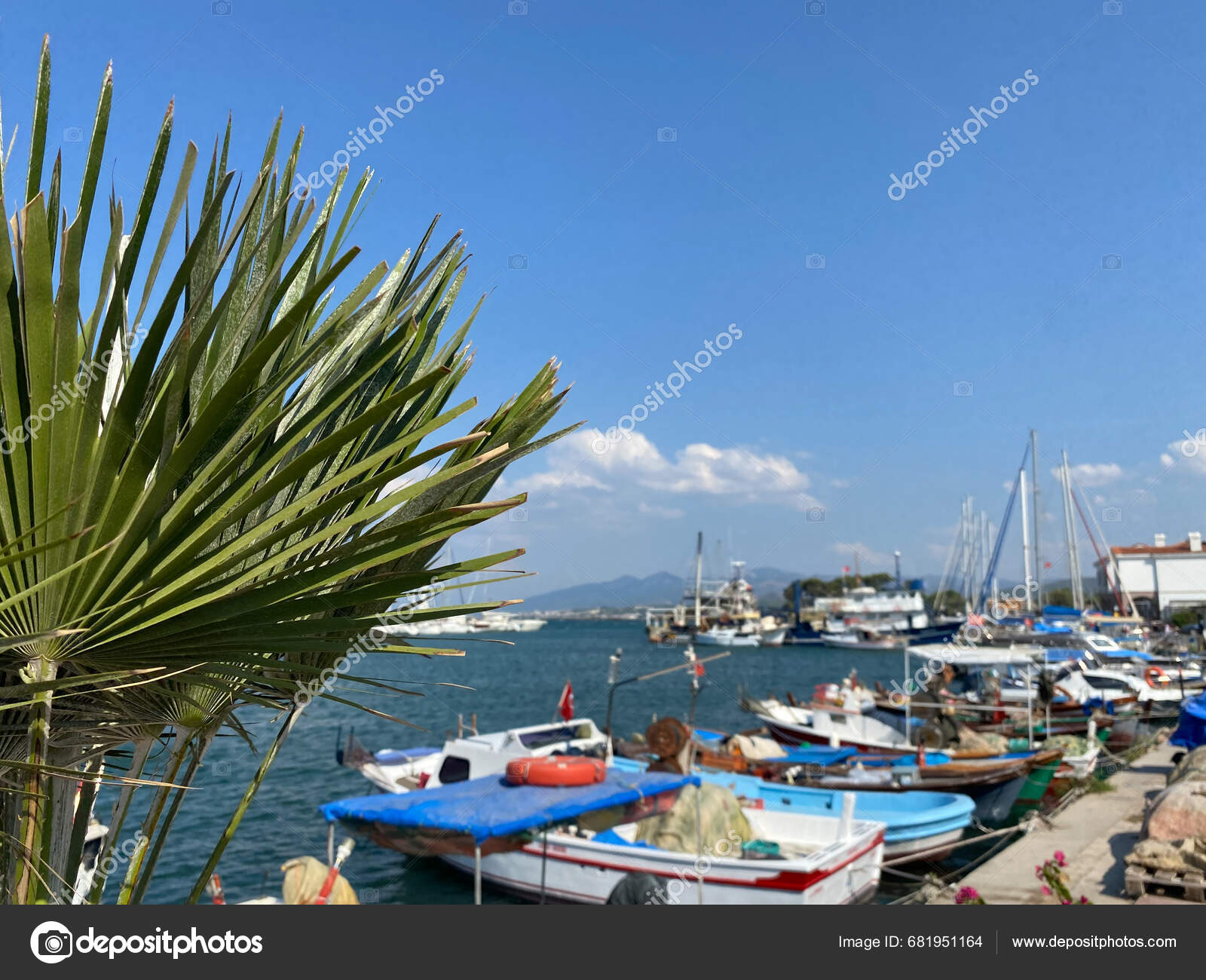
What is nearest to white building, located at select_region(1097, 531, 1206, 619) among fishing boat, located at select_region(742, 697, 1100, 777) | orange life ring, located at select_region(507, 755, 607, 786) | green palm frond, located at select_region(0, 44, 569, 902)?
fishing boat, located at select_region(742, 697, 1100, 777)

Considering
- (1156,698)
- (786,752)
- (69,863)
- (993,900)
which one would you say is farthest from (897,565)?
Answer: (69,863)

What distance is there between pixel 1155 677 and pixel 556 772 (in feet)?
101

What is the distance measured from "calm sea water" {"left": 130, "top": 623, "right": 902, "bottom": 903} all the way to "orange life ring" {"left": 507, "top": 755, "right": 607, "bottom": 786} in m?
2.03

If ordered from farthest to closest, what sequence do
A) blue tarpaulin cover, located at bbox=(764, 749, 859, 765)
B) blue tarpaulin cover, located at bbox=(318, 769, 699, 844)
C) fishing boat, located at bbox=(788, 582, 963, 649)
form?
fishing boat, located at bbox=(788, 582, 963, 649)
blue tarpaulin cover, located at bbox=(764, 749, 859, 765)
blue tarpaulin cover, located at bbox=(318, 769, 699, 844)

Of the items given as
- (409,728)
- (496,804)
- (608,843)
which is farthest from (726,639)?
(496,804)

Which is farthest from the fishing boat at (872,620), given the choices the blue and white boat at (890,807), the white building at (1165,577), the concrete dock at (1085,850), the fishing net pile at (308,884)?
the fishing net pile at (308,884)

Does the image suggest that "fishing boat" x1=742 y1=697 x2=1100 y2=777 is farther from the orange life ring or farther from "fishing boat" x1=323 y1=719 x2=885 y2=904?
the orange life ring

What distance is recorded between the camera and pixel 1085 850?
1273cm

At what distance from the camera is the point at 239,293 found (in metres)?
2.42

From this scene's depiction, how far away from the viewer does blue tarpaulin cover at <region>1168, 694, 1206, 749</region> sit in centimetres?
1792

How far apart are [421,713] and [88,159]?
1553 inches

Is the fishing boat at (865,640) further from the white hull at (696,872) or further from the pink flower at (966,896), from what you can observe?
the pink flower at (966,896)

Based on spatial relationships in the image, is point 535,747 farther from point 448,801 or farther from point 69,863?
point 69,863

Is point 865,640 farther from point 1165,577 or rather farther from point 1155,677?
point 1155,677
